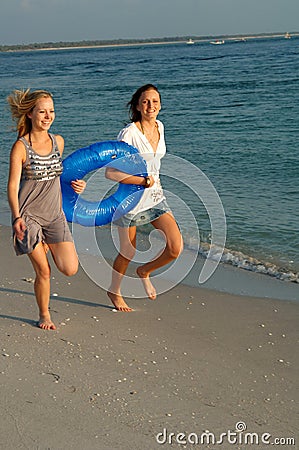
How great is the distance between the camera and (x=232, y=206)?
966cm

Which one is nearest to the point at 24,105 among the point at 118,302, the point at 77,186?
the point at 77,186

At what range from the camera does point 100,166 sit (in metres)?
5.23

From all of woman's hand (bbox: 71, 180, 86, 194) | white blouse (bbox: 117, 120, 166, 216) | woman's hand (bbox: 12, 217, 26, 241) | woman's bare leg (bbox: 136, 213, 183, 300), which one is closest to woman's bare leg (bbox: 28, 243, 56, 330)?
woman's hand (bbox: 12, 217, 26, 241)

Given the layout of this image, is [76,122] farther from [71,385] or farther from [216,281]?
[71,385]

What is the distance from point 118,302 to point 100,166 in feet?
3.44

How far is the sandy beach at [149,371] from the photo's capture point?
3.54 meters

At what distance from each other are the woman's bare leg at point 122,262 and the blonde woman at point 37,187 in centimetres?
61

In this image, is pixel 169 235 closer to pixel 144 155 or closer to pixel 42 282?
pixel 144 155

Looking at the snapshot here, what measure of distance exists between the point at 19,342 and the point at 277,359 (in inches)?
64.5

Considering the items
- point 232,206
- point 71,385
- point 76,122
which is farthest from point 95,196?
point 76,122

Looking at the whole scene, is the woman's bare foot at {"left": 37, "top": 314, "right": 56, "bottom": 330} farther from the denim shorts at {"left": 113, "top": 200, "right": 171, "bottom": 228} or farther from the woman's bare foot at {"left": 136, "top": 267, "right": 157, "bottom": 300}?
the woman's bare foot at {"left": 136, "top": 267, "right": 157, "bottom": 300}

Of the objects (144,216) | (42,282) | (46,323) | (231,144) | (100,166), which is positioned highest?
(231,144)

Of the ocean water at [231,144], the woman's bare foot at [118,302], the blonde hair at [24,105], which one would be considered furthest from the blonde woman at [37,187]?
the ocean water at [231,144]

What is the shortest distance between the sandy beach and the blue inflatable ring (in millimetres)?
734
